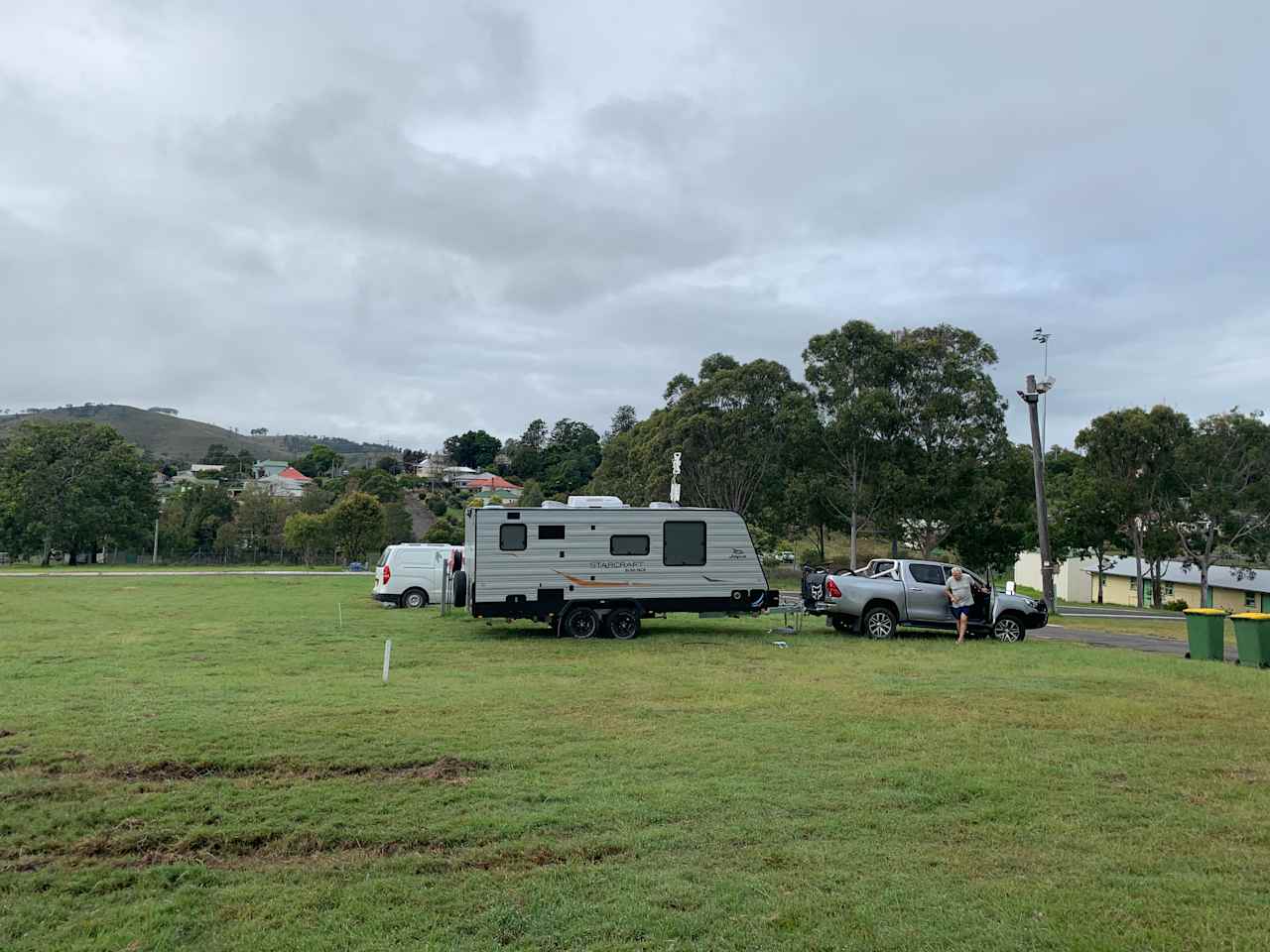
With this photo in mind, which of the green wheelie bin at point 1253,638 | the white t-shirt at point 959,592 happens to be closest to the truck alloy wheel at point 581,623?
the white t-shirt at point 959,592

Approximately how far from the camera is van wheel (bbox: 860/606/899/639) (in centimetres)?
1791

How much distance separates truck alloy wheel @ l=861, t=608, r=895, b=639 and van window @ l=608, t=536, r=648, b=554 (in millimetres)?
4908

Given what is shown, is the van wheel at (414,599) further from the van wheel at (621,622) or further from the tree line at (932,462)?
the tree line at (932,462)

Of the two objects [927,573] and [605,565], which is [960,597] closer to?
[927,573]

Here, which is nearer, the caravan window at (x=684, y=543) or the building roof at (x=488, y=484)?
the caravan window at (x=684, y=543)

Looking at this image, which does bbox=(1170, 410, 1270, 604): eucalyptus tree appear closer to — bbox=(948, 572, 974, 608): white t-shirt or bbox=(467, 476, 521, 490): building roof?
bbox=(948, 572, 974, 608): white t-shirt

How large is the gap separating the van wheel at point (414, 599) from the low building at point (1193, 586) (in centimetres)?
4274

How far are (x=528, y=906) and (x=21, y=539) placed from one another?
7237 centimetres

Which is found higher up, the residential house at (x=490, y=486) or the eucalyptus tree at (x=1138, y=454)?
the residential house at (x=490, y=486)

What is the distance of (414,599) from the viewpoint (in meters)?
24.2

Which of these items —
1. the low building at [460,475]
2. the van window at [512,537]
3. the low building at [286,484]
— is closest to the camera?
the van window at [512,537]

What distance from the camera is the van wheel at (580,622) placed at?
56.4 feet

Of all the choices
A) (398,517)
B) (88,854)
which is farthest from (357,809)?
(398,517)

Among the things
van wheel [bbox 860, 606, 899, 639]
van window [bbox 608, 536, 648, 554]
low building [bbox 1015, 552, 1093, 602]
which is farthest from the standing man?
low building [bbox 1015, 552, 1093, 602]
